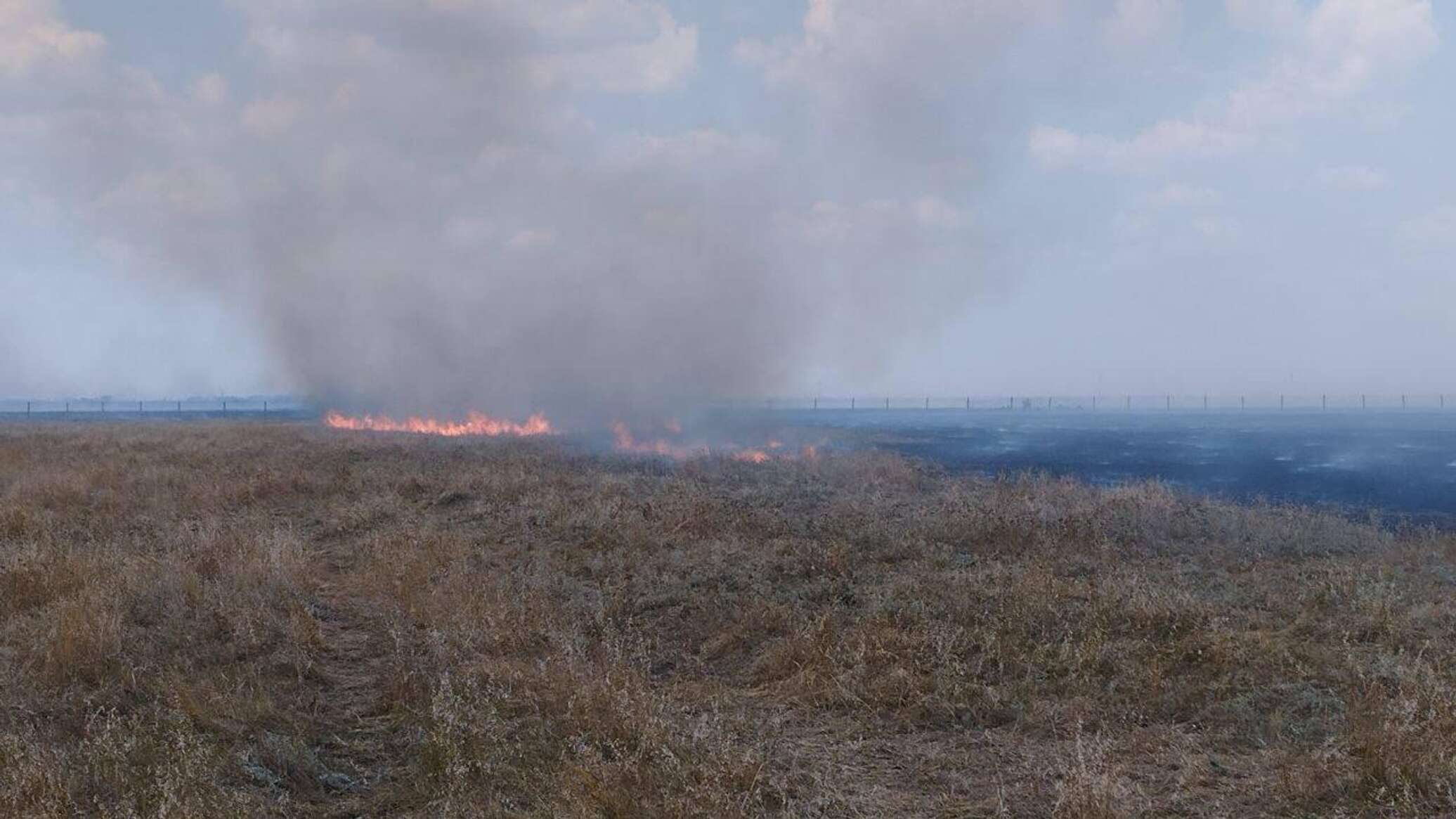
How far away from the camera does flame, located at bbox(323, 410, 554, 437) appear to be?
139ft

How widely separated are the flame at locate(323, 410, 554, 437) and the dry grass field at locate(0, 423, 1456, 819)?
85.7ft

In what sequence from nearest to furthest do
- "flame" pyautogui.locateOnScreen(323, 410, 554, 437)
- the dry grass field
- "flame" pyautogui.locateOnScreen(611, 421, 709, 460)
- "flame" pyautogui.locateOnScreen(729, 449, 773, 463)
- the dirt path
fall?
the dry grass field
the dirt path
"flame" pyautogui.locateOnScreen(729, 449, 773, 463)
"flame" pyautogui.locateOnScreen(611, 421, 709, 460)
"flame" pyautogui.locateOnScreen(323, 410, 554, 437)

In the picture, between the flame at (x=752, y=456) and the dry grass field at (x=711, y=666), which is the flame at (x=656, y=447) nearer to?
the flame at (x=752, y=456)

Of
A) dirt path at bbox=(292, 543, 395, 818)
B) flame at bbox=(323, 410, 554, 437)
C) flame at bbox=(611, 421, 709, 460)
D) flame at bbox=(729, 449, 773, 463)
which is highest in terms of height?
flame at bbox=(323, 410, 554, 437)

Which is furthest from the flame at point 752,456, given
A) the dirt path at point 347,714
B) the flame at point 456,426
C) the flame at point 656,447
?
the dirt path at point 347,714

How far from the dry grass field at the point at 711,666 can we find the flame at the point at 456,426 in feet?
85.7

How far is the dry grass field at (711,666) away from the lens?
5543mm

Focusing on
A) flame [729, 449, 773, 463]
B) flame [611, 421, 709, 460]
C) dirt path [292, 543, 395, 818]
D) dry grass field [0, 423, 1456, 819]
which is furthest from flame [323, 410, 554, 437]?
dirt path [292, 543, 395, 818]

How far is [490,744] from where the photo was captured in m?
6.14

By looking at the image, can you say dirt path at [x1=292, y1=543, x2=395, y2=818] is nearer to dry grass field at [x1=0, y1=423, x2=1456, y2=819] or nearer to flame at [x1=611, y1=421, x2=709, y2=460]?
dry grass field at [x1=0, y1=423, x2=1456, y2=819]

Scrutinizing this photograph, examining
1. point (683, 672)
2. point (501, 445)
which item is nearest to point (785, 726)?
point (683, 672)

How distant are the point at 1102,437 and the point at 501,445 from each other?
2366 inches

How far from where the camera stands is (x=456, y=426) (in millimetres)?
45844

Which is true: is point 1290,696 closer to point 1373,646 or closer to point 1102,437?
point 1373,646
